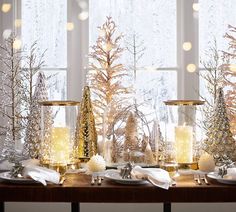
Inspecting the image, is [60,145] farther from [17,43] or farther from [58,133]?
[17,43]

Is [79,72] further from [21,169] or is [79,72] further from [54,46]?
[21,169]

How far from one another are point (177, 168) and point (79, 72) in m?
1.58

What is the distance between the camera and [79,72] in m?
3.29

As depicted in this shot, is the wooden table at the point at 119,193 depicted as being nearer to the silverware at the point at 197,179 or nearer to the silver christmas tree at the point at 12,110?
the silverware at the point at 197,179

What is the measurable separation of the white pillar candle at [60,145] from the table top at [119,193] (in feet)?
0.82

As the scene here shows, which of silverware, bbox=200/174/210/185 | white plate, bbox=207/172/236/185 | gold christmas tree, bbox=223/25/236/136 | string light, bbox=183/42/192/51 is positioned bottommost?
silverware, bbox=200/174/210/185

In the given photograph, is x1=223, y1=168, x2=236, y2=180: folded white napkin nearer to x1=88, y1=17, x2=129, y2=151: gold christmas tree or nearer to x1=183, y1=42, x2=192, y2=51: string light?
x1=88, y1=17, x2=129, y2=151: gold christmas tree

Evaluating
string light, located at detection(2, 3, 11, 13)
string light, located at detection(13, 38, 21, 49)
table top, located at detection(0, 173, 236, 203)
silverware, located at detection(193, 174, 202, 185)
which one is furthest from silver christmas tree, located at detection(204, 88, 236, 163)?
string light, located at detection(2, 3, 11, 13)

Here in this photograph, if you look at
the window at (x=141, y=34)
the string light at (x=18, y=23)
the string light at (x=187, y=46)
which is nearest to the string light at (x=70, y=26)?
the window at (x=141, y=34)

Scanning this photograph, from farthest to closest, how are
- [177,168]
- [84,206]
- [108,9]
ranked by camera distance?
[108,9]
[84,206]
[177,168]

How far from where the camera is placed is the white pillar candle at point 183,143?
6.48ft

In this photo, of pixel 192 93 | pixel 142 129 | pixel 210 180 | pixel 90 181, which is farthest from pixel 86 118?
pixel 192 93

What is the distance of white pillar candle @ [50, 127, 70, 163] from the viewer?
6.26 ft

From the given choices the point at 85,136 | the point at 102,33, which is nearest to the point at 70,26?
the point at 102,33
